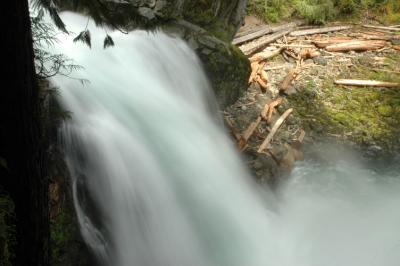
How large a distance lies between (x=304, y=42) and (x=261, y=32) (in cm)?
140

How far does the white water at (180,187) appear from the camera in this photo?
5.88 metres

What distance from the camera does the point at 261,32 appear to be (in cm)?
1350

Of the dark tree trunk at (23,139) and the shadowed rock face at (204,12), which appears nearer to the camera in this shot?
the dark tree trunk at (23,139)

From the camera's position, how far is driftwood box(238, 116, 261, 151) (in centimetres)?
900

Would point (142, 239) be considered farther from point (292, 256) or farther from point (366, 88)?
point (366, 88)

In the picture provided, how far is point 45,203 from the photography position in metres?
3.78

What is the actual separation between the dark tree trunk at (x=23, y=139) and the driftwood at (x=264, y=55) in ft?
30.0

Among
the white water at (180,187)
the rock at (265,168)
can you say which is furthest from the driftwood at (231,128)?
the rock at (265,168)

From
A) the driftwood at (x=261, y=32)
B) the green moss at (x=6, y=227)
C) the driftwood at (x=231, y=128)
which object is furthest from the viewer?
the driftwood at (x=261, y=32)

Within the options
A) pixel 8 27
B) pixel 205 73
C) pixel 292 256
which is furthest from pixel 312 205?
pixel 8 27

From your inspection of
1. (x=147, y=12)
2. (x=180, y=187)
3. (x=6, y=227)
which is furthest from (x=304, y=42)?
(x=6, y=227)

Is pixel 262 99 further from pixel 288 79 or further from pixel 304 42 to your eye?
pixel 304 42

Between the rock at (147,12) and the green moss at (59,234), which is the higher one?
the rock at (147,12)

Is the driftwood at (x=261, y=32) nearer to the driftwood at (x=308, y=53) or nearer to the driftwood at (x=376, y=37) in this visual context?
the driftwood at (x=308, y=53)
